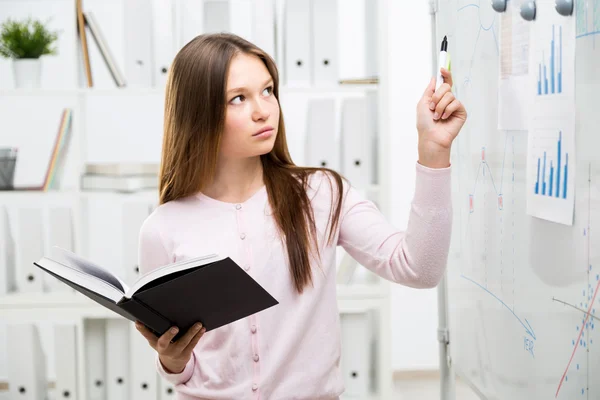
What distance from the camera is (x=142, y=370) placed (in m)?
2.61

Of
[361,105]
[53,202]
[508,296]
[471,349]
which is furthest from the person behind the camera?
[53,202]

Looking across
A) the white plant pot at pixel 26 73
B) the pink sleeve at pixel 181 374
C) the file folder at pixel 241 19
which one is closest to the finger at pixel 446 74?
the pink sleeve at pixel 181 374

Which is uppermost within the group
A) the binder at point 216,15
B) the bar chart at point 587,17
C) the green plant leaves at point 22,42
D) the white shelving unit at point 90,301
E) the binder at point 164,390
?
the binder at point 216,15

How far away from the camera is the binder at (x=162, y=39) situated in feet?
8.20

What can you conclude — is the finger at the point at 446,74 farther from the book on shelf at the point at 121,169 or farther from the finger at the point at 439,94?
the book on shelf at the point at 121,169

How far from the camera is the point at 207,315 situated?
113cm

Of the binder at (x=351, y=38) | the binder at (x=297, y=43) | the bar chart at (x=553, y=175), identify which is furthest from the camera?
the binder at (x=351, y=38)

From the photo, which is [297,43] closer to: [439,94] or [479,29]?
[479,29]

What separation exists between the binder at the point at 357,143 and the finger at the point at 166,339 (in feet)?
4.58

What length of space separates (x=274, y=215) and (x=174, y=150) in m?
0.22

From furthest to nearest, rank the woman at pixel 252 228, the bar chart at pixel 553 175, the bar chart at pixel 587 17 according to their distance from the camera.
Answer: the woman at pixel 252 228, the bar chart at pixel 553 175, the bar chart at pixel 587 17

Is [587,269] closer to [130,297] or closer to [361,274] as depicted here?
[130,297]

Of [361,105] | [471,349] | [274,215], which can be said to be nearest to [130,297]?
[274,215]

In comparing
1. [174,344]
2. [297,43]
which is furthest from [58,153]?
[174,344]
